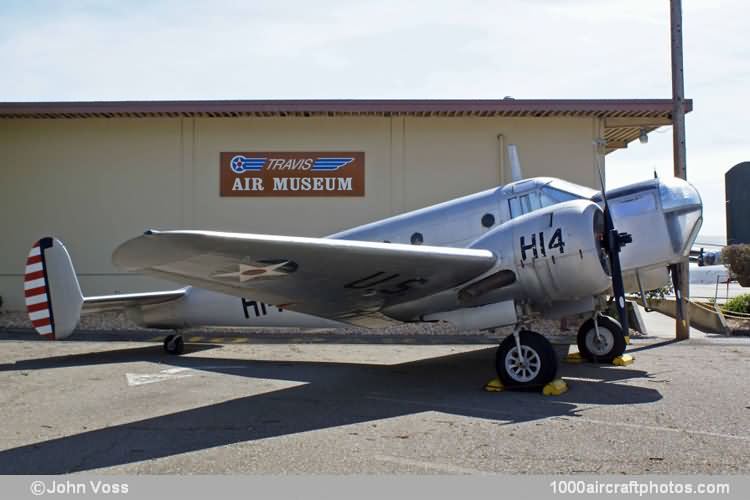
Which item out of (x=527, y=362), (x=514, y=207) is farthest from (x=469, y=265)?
(x=514, y=207)

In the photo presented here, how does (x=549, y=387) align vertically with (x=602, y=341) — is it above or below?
below

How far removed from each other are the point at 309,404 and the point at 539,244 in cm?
316

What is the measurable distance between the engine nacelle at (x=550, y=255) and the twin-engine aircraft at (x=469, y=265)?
14 mm

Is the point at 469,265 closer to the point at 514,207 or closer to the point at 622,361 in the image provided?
the point at 514,207

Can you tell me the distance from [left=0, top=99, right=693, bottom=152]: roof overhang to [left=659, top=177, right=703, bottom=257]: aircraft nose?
7922 millimetres

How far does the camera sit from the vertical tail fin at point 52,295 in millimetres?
9117

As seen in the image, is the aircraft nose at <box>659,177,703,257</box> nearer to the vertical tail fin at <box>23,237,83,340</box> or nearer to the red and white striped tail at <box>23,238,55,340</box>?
the vertical tail fin at <box>23,237,83,340</box>

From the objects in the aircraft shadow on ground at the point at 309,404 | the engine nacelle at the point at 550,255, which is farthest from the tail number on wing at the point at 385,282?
the aircraft shadow on ground at the point at 309,404

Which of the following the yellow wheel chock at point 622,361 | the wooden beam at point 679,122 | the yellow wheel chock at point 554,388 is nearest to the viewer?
the yellow wheel chock at point 554,388

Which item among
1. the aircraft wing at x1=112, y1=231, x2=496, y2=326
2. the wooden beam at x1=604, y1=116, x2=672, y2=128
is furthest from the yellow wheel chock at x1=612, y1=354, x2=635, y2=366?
the wooden beam at x1=604, y1=116, x2=672, y2=128

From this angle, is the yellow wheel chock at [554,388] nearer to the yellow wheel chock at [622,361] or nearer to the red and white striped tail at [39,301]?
the yellow wheel chock at [622,361]

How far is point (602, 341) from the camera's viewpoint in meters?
10.1

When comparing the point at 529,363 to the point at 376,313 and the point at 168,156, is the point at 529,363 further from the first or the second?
the point at 168,156

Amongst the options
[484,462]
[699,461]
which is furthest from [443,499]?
[699,461]
